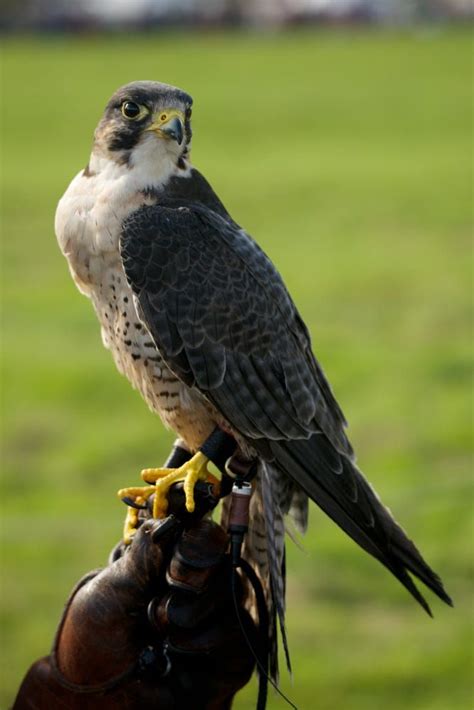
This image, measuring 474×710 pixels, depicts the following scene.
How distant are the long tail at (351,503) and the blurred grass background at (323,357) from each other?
65cm

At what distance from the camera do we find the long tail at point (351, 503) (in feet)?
9.50

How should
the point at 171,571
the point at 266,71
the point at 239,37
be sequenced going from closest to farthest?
the point at 171,571
the point at 266,71
the point at 239,37

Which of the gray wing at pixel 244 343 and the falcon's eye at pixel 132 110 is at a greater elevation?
the falcon's eye at pixel 132 110

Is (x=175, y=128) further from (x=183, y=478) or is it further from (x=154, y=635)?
(x=154, y=635)

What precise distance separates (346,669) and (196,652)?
10.2 ft

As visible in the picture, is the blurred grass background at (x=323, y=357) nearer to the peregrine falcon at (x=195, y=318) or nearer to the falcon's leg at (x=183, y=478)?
the peregrine falcon at (x=195, y=318)

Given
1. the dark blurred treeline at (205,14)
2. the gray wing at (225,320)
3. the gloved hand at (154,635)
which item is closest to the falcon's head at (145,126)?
the gray wing at (225,320)

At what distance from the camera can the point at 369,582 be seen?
663 cm

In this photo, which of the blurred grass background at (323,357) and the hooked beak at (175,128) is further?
the blurred grass background at (323,357)

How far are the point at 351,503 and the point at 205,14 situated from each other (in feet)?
167

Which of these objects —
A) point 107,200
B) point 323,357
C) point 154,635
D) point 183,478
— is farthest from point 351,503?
point 323,357

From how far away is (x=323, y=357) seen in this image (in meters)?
11.1

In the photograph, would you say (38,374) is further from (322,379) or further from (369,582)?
(322,379)

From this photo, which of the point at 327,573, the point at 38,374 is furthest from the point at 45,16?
the point at 327,573
